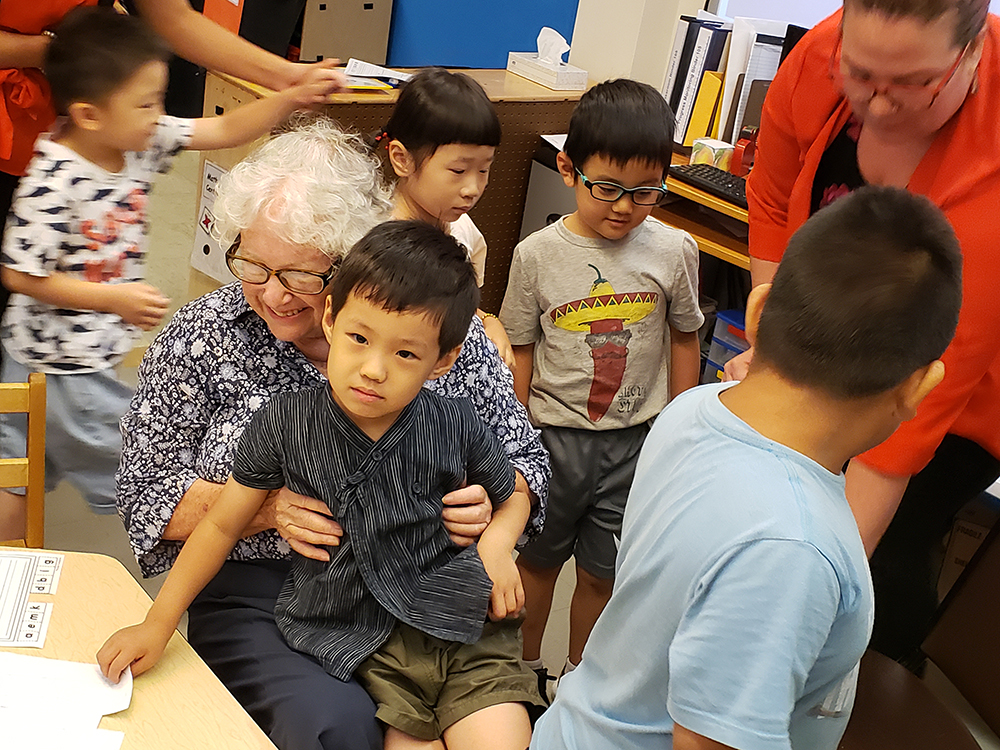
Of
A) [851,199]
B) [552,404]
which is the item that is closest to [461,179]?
[552,404]

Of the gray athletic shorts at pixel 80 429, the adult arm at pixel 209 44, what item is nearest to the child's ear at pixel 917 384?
the gray athletic shorts at pixel 80 429

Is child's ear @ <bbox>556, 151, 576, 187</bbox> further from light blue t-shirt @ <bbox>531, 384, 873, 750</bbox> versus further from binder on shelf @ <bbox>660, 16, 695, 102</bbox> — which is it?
binder on shelf @ <bbox>660, 16, 695, 102</bbox>

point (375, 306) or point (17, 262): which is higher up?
point (375, 306)

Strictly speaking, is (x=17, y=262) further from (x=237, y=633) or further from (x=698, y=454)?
(x=698, y=454)

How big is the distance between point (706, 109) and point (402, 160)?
4.93 feet

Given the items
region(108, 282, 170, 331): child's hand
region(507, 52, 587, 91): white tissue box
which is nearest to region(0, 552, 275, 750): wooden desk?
region(108, 282, 170, 331): child's hand

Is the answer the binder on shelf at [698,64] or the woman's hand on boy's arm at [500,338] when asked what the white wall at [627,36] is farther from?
the woman's hand on boy's arm at [500,338]

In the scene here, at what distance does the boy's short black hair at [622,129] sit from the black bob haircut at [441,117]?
0.19 m

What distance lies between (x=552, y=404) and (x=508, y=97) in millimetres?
1521

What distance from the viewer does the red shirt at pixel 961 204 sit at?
1533 millimetres

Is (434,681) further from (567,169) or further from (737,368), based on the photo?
(567,169)

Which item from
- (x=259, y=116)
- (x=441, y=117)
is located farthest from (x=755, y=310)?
(x=259, y=116)

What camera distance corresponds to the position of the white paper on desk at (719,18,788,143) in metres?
3.19

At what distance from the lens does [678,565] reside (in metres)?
0.97
